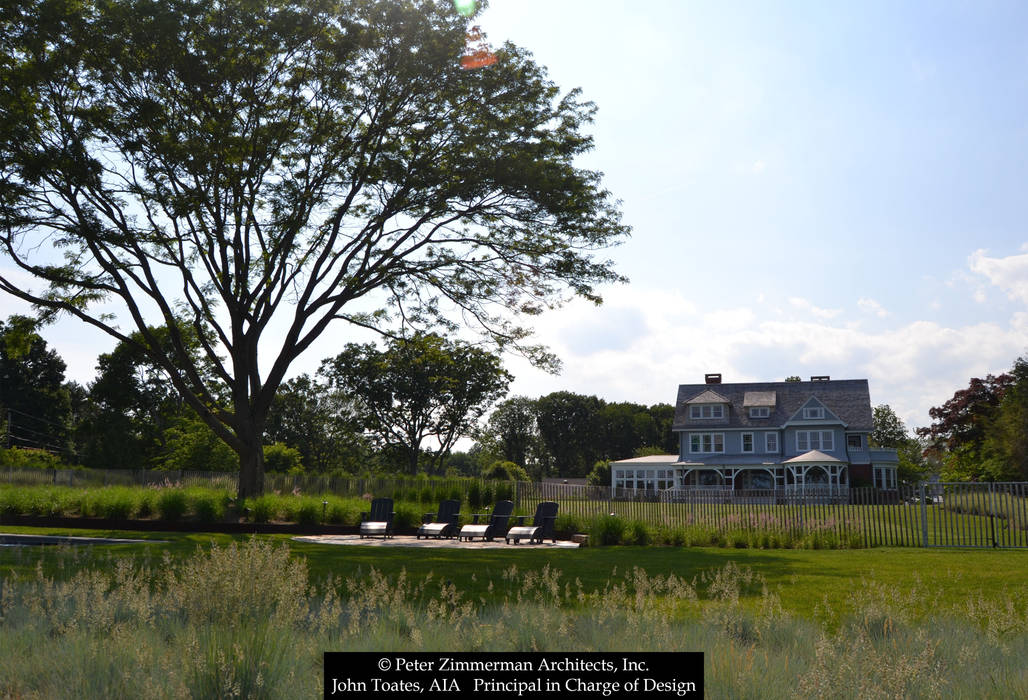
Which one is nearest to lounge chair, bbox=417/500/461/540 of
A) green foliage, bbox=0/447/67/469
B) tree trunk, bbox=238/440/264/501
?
tree trunk, bbox=238/440/264/501

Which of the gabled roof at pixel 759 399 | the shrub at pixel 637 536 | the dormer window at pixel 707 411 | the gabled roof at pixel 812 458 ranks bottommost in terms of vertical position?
the shrub at pixel 637 536

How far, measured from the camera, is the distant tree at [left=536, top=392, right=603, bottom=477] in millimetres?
93688

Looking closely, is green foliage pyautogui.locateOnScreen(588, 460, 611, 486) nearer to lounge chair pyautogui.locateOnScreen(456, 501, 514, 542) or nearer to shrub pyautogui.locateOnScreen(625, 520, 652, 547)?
lounge chair pyautogui.locateOnScreen(456, 501, 514, 542)

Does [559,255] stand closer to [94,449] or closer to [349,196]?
[349,196]

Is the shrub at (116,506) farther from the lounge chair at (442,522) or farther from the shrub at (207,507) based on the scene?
the lounge chair at (442,522)

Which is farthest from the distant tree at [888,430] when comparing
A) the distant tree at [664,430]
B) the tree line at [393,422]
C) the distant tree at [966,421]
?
the distant tree at [966,421]

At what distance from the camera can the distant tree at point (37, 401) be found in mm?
75250

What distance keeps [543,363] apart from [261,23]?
38.6 ft

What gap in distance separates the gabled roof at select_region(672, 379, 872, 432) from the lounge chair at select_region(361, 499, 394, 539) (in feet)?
133

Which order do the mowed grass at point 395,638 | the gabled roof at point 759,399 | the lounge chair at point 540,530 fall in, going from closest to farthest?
the mowed grass at point 395,638 < the lounge chair at point 540,530 < the gabled roof at point 759,399

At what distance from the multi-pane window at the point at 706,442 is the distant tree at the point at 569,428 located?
3545 centimetres

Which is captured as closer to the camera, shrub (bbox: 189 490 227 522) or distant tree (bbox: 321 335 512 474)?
shrub (bbox: 189 490 227 522)

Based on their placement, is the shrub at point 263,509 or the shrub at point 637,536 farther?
the shrub at point 263,509

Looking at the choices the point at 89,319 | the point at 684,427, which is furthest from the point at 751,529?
the point at 684,427
